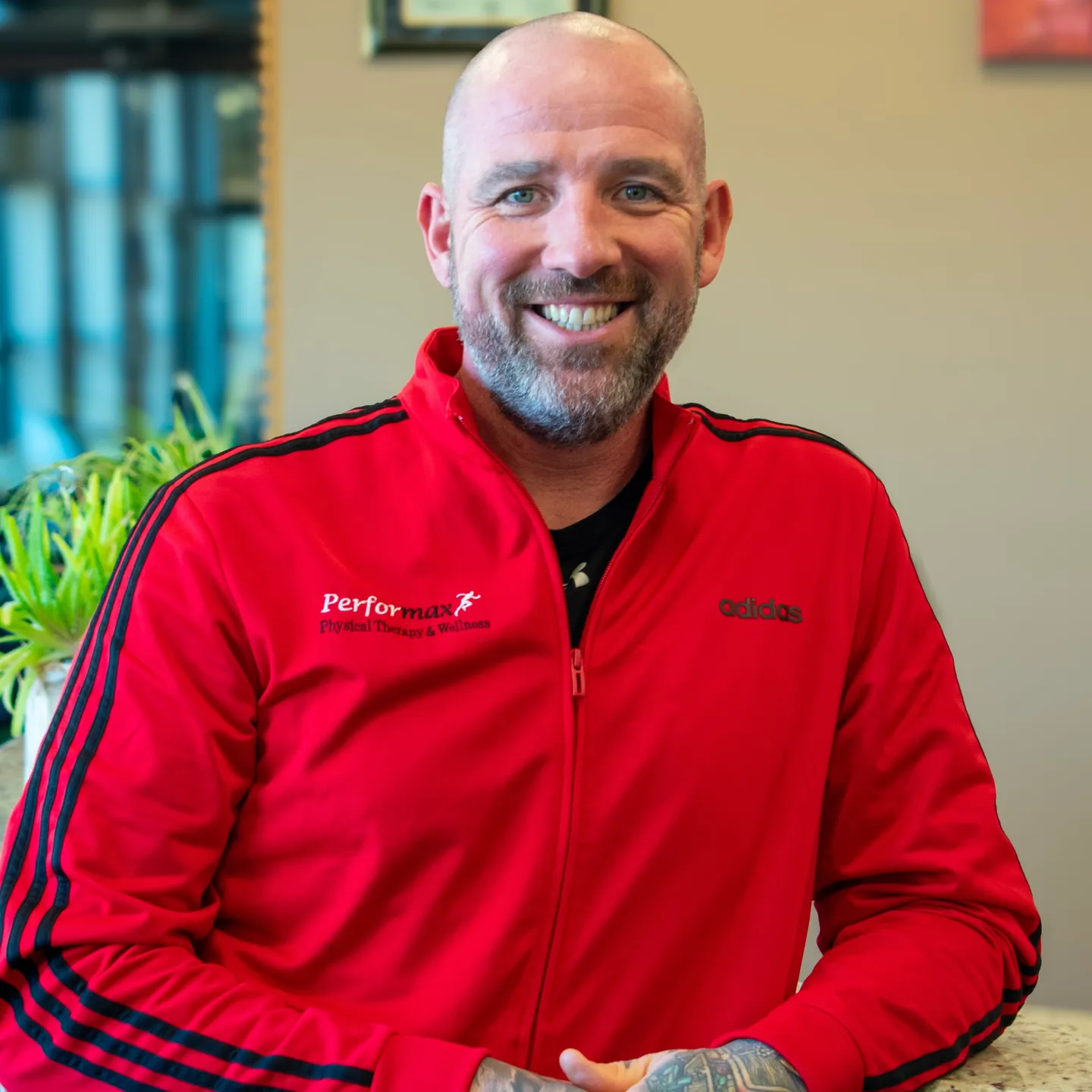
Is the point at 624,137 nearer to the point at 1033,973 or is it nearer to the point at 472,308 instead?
the point at 472,308

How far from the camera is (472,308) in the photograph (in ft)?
4.03

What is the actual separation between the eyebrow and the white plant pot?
0.71 metres

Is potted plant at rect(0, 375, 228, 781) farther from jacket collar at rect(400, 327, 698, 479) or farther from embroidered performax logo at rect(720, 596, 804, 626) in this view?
embroidered performax logo at rect(720, 596, 804, 626)

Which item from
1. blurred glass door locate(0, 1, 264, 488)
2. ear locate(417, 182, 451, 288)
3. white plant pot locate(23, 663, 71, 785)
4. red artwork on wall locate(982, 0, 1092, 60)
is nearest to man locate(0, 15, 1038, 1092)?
ear locate(417, 182, 451, 288)

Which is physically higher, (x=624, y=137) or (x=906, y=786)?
(x=624, y=137)

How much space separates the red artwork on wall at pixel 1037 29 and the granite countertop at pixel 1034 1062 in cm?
156

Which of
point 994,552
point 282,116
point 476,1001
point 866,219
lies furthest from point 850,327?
point 476,1001

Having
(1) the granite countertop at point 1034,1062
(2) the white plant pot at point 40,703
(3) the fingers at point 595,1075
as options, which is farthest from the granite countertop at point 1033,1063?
(2) the white plant pot at point 40,703

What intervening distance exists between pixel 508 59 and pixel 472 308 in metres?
0.25

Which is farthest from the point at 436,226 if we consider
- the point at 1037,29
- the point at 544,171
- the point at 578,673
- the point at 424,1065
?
the point at 1037,29

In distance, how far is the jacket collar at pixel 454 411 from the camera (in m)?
1.18

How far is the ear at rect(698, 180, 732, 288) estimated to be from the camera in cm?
135

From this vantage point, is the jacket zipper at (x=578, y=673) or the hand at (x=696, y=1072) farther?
the jacket zipper at (x=578, y=673)

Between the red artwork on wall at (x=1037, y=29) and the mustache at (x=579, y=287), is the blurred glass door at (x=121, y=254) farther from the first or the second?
the red artwork on wall at (x=1037, y=29)
